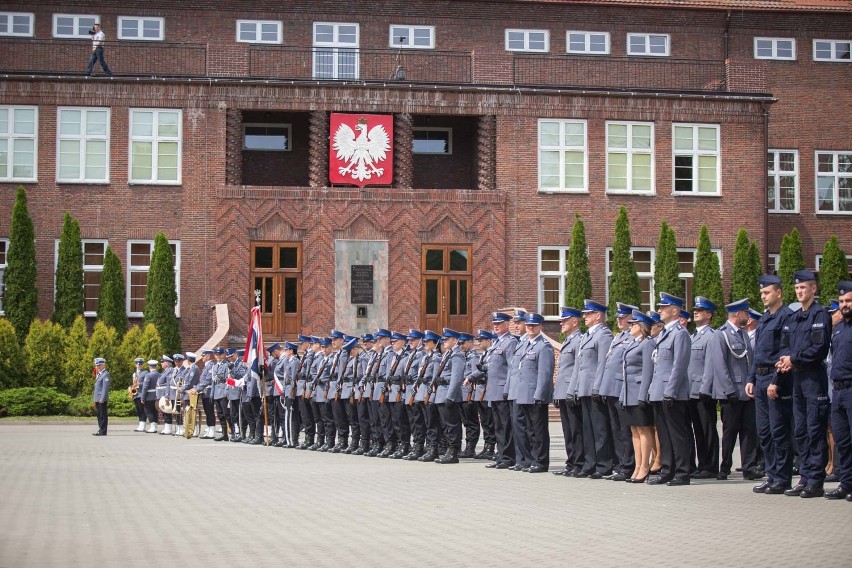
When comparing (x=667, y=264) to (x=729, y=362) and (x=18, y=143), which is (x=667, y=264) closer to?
(x=18, y=143)

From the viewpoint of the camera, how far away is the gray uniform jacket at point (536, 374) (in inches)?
720

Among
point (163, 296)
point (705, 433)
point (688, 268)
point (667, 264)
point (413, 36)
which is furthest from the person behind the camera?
point (413, 36)

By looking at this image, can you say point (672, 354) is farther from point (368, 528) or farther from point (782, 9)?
point (782, 9)

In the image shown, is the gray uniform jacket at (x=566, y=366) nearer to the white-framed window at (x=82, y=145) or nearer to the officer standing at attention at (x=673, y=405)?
the officer standing at attention at (x=673, y=405)

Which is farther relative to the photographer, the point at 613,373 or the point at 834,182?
the point at 834,182

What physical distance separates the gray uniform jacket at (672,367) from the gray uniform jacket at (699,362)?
0.60m

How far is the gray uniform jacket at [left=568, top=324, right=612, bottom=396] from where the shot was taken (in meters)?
17.2

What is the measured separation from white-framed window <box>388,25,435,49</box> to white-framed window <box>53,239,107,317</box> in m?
12.5

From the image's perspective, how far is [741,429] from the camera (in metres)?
17.2

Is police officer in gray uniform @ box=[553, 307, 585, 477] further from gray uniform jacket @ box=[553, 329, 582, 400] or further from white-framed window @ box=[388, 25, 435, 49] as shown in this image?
white-framed window @ box=[388, 25, 435, 49]

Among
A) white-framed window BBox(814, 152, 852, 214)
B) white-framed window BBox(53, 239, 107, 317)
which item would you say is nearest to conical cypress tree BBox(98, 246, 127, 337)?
white-framed window BBox(53, 239, 107, 317)

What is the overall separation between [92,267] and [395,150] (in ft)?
32.7

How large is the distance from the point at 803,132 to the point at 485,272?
44.7ft

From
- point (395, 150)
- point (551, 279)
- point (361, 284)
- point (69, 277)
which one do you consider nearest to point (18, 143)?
point (69, 277)
